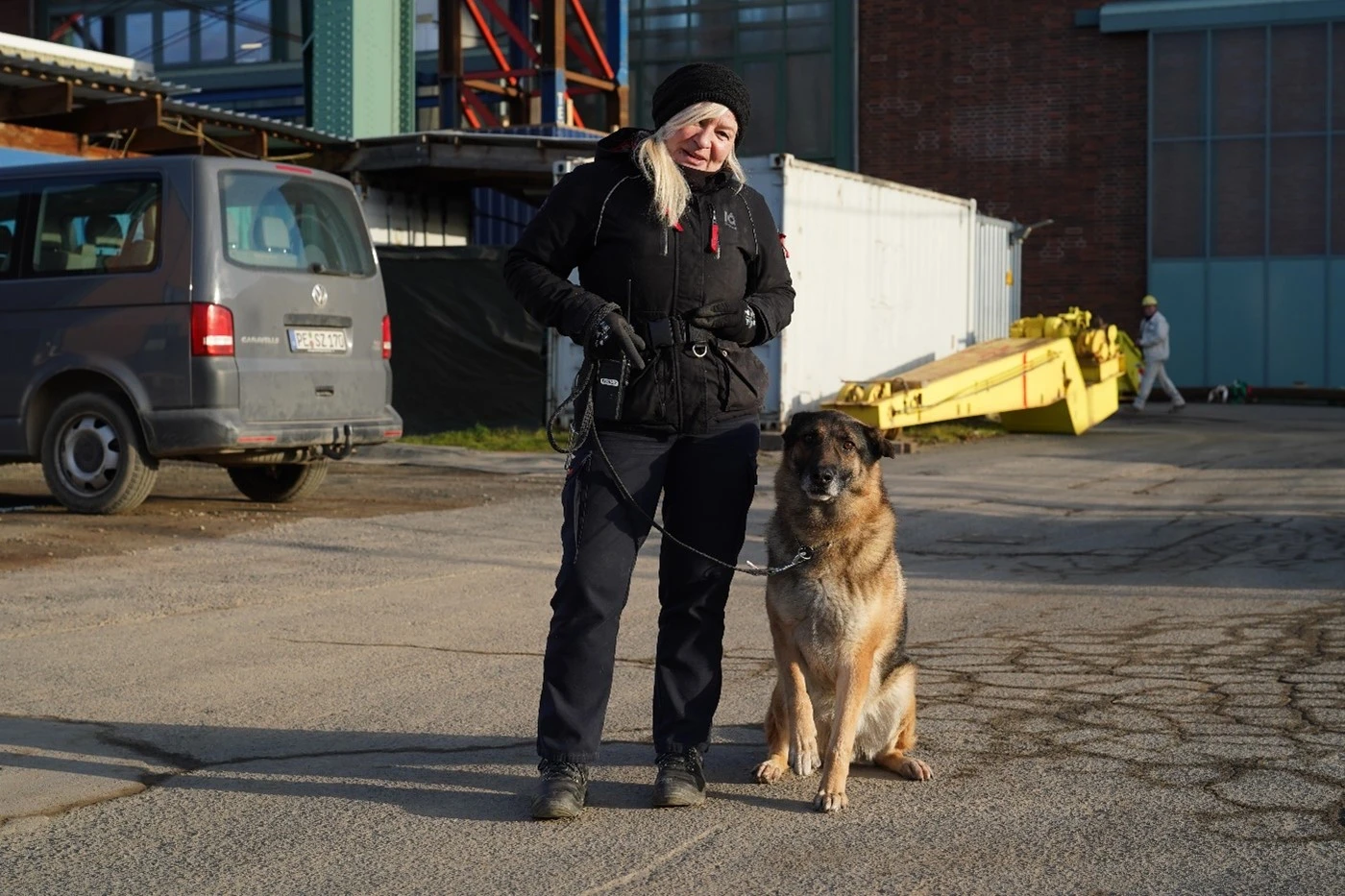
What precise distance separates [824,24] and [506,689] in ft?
95.3

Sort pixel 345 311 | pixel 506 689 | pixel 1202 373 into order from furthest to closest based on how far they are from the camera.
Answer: pixel 1202 373, pixel 345 311, pixel 506 689

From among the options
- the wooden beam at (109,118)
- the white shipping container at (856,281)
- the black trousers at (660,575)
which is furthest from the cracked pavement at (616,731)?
the wooden beam at (109,118)

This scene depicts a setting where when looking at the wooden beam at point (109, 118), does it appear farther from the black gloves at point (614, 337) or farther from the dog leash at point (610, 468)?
the black gloves at point (614, 337)

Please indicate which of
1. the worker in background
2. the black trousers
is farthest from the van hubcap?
the worker in background

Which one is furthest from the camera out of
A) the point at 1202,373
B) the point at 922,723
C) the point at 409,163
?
the point at 1202,373

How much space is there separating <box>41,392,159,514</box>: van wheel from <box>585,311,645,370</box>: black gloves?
7142mm

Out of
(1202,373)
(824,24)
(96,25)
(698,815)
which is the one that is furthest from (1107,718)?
(96,25)

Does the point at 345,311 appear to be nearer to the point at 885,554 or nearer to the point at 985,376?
the point at 885,554

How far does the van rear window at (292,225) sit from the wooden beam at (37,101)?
6.63m

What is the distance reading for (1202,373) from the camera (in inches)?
1225

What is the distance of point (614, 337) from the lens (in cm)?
442

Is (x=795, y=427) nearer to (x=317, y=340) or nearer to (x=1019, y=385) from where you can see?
(x=317, y=340)

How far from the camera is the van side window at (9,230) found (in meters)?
11.2

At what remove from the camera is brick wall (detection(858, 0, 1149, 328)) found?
3169cm
